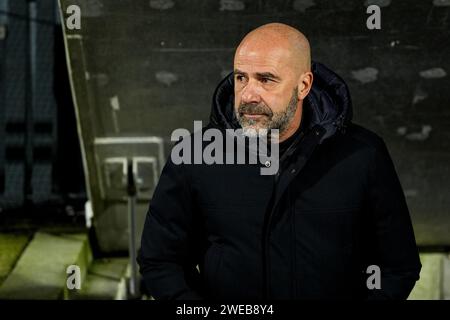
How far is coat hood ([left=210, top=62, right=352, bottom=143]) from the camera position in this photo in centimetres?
297

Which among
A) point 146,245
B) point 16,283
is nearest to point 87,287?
point 16,283

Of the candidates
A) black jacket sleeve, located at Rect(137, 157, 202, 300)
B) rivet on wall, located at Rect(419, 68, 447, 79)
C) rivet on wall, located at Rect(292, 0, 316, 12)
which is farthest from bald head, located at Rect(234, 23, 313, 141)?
rivet on wall, located at Rect(419, 68, 447, 79)

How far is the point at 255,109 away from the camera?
2.88 metres

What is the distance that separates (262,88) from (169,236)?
1.86 feet

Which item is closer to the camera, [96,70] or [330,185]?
[330,185]

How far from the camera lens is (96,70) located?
4.96m

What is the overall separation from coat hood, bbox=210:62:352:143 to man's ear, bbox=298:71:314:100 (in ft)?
0.28

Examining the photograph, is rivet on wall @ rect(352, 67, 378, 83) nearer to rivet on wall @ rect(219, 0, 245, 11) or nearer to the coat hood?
rivet on wall @ rect(219, 0, 245, 11)

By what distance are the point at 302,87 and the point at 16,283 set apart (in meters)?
3.27

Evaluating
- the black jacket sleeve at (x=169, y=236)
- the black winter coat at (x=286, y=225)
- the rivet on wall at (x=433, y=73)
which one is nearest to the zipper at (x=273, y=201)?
the black winter coat at (x=286, y=225)

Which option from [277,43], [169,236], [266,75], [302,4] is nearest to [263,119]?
[266,75]

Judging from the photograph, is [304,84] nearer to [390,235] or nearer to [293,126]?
[293,126]

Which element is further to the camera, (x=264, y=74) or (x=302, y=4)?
(x=302, y=4)

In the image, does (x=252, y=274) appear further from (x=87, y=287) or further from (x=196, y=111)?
(x=87, y=287)
